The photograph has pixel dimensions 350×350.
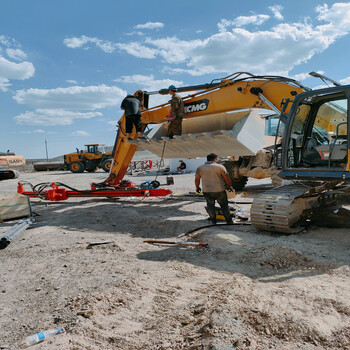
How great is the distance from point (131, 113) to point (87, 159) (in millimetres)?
21627

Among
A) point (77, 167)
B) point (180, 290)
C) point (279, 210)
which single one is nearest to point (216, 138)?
point (279, 210)

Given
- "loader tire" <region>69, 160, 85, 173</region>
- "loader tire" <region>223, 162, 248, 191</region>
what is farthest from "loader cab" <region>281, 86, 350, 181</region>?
"loader tire" <region>69, 160, 85, 173</region>

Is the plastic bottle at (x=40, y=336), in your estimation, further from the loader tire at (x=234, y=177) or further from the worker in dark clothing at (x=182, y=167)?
the worker in dark clothing at (x=182, y=167)

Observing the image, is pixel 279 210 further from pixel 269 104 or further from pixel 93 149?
pixel 93 149

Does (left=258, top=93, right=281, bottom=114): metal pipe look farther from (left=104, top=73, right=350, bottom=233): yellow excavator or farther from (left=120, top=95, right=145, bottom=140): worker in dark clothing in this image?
(left=120, top=95, right=145, bottom=140): worker in dark clothing

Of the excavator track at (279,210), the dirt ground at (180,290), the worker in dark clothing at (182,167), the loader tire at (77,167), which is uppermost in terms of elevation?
the loader tire at (77,167)

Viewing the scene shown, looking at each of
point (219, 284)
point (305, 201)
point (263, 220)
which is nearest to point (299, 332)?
point (219, 284)

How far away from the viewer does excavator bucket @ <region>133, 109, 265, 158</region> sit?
7020 mm

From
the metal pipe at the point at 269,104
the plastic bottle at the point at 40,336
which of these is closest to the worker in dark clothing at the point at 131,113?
the metal pipe at the point at 269,104

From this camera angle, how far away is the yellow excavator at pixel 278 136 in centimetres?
527

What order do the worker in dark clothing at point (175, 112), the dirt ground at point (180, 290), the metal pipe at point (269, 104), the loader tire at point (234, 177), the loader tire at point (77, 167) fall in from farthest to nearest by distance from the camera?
the loader tire at point (77, 167)
the loader tire at point (234, 177)
the worker in dark clothing at point (175, 112)
the metal pipe at point (269, 104)
the dirt ground at point (180, 290)

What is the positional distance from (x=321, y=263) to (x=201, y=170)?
9.36 feet

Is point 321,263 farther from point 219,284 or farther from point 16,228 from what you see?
point 16,228

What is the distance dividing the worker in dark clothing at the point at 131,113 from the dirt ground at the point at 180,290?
3438 millimetres
